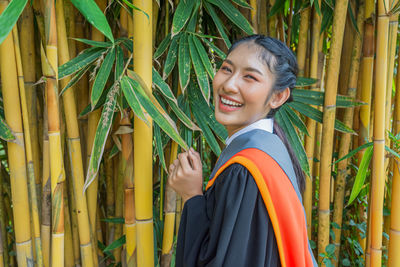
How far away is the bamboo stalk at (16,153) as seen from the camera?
91 centimetres

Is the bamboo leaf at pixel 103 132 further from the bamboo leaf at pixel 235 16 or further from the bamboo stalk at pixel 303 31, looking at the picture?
the bamboo stalk at pixel 303 31

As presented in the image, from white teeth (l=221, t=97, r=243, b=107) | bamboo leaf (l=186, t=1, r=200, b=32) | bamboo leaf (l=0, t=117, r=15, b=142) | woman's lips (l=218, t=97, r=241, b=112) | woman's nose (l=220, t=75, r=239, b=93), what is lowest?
bamboo leaf (l=0, t=117, r=15, b=142)

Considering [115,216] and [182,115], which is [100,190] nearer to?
[115,216]

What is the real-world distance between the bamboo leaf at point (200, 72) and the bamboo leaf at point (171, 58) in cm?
4

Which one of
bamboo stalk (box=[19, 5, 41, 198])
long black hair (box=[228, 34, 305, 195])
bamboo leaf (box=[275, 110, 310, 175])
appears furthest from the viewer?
bamboo leaf (box=[275, 110, 310, 175])

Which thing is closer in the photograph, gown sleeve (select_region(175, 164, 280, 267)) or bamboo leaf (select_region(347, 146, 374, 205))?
gown sleeve (select_region(175, 164, 280, 267))

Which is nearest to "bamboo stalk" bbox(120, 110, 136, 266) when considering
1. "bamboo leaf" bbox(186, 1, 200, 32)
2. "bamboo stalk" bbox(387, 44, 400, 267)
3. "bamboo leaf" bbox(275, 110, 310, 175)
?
"bamboo leaf" bbox(186, 1, 200, 32)

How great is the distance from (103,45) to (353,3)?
899 millimetres

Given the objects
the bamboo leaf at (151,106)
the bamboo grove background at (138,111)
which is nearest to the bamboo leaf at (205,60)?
the bamboo grove background at (138,111)

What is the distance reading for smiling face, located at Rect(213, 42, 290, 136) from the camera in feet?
2.41

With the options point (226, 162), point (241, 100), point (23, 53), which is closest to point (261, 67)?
point (241, 100)

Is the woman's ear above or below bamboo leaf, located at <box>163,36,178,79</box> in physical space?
below

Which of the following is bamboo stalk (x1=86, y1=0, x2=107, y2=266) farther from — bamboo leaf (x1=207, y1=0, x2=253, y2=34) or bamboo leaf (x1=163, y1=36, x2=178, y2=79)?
bamboo leaf (x1=207, y1=0, x2=253, y2=34)

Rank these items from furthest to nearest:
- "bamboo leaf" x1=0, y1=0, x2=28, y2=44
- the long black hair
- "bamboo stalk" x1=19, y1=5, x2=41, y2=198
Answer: "bamboo stalk" x1=19, y1=5, x2=41, y2=198, the long black hair, "bamboo leaf" x1=0, y1=0, x2=28, y2=44
